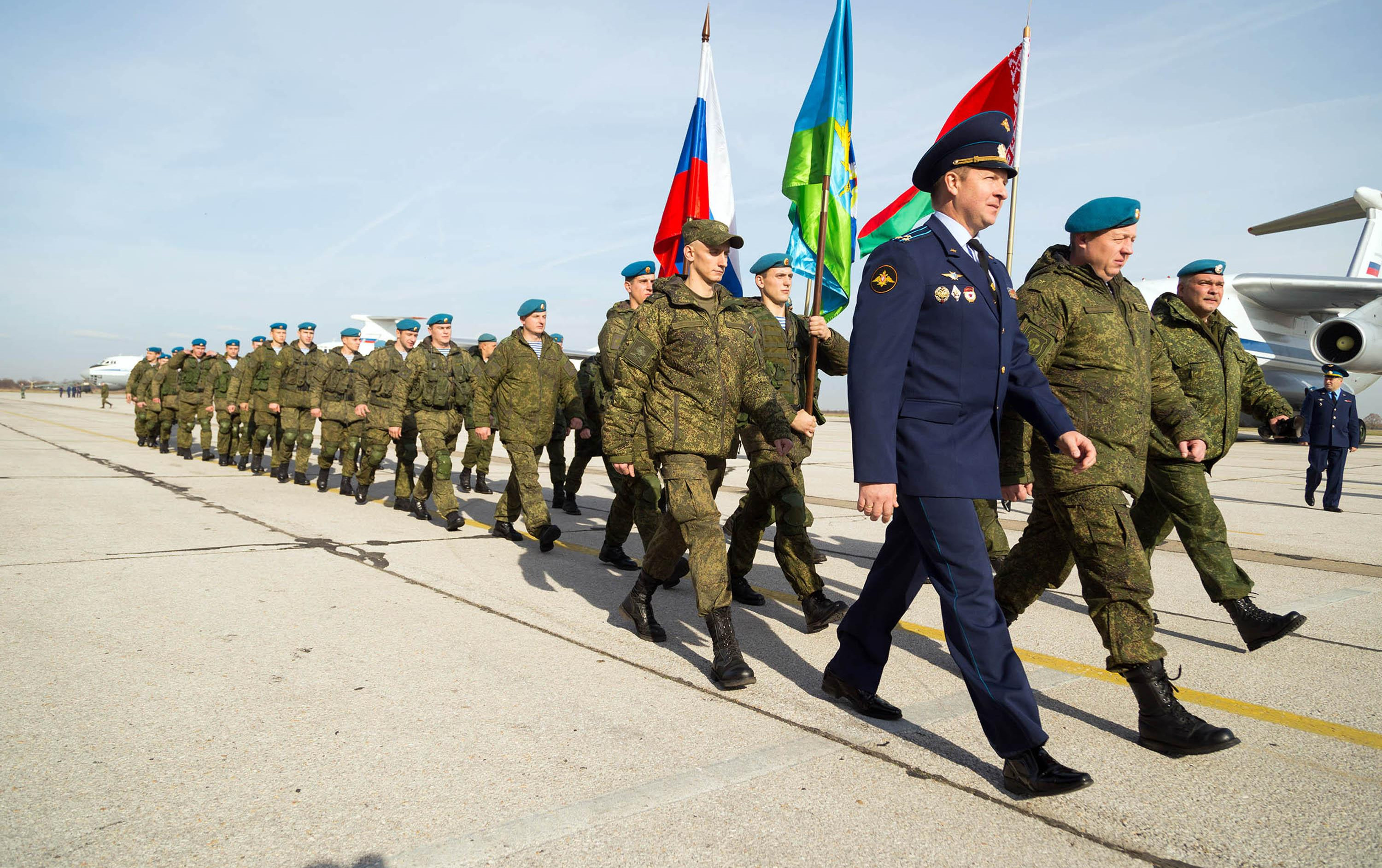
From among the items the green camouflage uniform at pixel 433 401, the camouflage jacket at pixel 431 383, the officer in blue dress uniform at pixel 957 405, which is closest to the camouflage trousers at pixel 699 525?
the officer in blue dress uniform at pixel 957 405

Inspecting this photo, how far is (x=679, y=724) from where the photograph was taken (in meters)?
3.06

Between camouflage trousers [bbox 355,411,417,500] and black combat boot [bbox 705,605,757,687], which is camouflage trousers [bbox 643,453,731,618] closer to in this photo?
black combat boot [bbox 705,605,757,687]

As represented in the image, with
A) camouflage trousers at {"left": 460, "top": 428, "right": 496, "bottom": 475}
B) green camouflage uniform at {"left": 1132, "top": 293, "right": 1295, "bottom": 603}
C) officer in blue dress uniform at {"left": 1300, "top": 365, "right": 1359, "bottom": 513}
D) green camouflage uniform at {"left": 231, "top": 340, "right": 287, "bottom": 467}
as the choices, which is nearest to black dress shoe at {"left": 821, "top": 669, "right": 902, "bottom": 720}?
green camouflage uniform at {"left": 1132, "top": 293, "right": 1295, "bottom": 603}

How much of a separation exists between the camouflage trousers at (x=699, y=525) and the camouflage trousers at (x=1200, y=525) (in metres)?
2.01

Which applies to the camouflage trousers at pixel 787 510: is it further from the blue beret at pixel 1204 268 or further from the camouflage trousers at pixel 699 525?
the blue beret at pixel 1204 268

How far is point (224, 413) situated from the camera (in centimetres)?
1451

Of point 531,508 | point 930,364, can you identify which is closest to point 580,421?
point 531,508

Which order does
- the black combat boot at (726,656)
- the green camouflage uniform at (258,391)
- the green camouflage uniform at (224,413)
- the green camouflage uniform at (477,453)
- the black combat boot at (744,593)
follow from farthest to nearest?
the green camouflage uniform at (224,413) < the green camouflage uniform at (258,391) < the green camouflage uniform at (477,453) < the black combat boot at (744,593) < the black combat boot at (726,656)

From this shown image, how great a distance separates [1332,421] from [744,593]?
1013cm

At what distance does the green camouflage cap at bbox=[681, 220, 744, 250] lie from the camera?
13.0 feet

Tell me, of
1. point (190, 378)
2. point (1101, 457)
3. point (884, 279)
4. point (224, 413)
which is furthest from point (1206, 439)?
point (190, 378)

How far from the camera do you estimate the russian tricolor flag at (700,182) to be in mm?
7164

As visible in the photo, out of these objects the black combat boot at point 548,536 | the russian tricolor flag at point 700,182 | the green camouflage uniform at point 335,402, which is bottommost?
the black combat boot at point 548,536

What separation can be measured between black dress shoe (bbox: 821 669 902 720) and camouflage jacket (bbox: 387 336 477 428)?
563 cm
